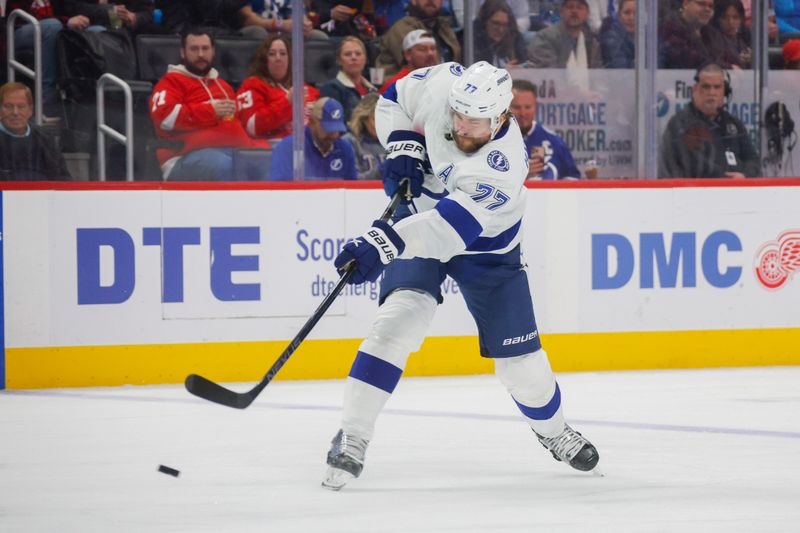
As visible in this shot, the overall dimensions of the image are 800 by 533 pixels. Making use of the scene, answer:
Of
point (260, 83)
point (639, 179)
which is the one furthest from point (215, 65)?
point (639, 179)

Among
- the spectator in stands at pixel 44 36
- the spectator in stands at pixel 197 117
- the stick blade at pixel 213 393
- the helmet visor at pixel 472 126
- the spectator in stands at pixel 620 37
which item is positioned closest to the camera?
the helmet visor at pixel 472 126

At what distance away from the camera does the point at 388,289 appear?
352 cm

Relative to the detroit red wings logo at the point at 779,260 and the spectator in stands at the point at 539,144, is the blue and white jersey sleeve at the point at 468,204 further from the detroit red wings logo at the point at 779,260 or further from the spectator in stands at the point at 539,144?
the detroit red wings logo at the point at 779,260

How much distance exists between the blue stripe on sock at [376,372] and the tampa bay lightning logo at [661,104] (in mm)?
2946

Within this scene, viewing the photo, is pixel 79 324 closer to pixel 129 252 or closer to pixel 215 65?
pixel 129 252

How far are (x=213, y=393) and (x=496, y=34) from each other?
2.81m

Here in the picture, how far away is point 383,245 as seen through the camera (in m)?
3.16

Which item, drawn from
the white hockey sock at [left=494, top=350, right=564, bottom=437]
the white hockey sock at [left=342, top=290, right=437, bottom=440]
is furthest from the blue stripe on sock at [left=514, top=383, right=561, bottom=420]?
the white hockey sock at [left=342, top=290, right=437, bottom=440]

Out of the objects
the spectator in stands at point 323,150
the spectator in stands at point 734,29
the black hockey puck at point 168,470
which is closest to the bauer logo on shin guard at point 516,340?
the black hockey puck at point 168,470

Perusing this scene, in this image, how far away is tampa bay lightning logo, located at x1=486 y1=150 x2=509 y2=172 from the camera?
3234 millimetres

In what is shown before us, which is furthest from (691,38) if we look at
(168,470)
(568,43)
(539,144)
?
(168,470)

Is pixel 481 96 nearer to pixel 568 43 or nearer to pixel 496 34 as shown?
pixel 496 34

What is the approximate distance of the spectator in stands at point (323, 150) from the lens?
18.2 ft

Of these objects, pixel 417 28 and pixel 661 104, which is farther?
pixel 661 104
